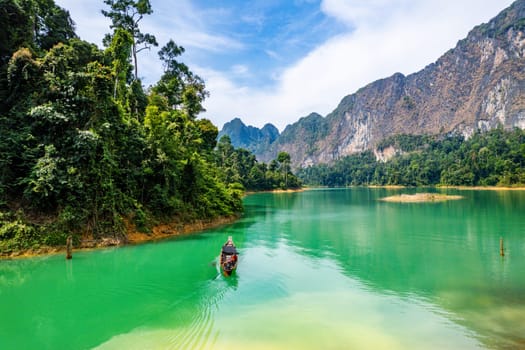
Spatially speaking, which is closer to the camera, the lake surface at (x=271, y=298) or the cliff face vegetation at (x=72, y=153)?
the lake surface at (x=271, y=298)

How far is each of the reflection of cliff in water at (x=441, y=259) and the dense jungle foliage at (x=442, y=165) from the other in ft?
204

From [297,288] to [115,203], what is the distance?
11737 millimetres

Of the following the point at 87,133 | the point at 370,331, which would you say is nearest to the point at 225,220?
the point at 87,133

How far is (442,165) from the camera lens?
111 meters

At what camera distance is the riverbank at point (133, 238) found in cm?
1526

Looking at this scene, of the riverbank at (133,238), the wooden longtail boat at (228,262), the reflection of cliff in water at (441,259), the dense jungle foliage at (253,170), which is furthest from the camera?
the dense jungle foliage at (253,170)

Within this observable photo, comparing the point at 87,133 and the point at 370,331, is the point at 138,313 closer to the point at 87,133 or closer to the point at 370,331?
the point at 370,331

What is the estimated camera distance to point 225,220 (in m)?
28.8

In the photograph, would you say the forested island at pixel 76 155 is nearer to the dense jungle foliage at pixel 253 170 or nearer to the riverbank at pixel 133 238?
the riverbank at pixel 133 238

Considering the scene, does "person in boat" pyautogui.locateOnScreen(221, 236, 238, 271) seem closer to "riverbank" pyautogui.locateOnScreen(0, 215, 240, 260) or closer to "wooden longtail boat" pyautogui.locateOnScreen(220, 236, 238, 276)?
"wooden longtail boat" pyautogui.locateOnScreen(220, 236, 238, 276)

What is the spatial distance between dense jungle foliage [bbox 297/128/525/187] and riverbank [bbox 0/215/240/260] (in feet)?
260

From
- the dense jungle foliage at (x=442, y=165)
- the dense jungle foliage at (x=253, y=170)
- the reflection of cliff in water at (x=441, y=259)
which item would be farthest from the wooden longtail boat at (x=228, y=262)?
the dense jungle foliage at (x=442, y=165)

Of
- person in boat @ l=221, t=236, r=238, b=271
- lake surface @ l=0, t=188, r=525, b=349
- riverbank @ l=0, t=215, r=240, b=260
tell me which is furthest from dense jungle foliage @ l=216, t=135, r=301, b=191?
person in boat @ l=221, t=236, r=238, b=271

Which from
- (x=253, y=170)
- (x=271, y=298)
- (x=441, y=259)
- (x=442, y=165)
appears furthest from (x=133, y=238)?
(x=442, y=165)
